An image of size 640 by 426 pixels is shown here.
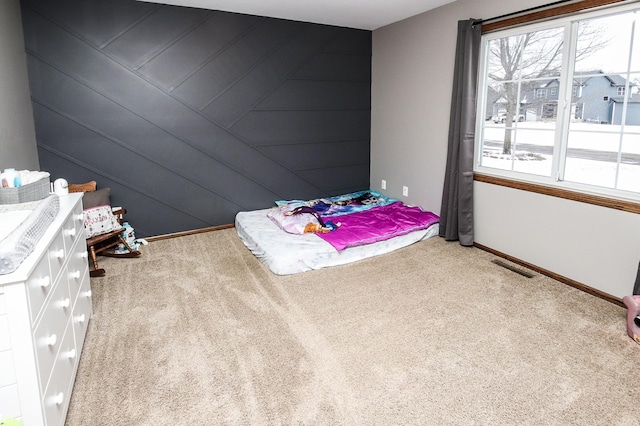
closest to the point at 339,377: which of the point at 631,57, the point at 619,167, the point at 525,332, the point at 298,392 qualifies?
the point at 298,392

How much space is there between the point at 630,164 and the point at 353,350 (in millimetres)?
2343

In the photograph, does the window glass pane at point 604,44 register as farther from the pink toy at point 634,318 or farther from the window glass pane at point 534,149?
the pink toy at point 634,318

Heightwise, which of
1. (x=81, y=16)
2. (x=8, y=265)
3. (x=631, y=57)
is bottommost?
(x=8, y=265)

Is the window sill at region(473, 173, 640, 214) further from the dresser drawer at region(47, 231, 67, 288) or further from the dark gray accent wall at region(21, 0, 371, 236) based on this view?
the dresser drawer at region(47, 231, 67, 288)

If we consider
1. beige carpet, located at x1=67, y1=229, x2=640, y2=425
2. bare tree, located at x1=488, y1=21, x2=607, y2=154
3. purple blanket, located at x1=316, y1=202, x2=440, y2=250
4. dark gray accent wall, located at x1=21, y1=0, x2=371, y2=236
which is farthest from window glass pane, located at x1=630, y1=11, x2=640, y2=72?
dark gray accent wall, located at x1=21, y1=0, x2=371, y2=236

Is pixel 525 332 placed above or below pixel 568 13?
below

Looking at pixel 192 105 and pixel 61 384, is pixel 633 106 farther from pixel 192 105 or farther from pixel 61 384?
pixel 192 105

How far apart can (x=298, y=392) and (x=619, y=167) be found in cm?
270

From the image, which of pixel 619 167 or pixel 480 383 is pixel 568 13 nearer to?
pixel 619 167

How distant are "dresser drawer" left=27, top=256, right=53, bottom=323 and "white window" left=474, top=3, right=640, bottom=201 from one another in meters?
3.45

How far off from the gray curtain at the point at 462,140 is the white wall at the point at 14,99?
373 centimetres

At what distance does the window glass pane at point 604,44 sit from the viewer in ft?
8.96

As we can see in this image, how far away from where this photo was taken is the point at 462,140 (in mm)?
3830

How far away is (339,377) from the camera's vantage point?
207 cm
